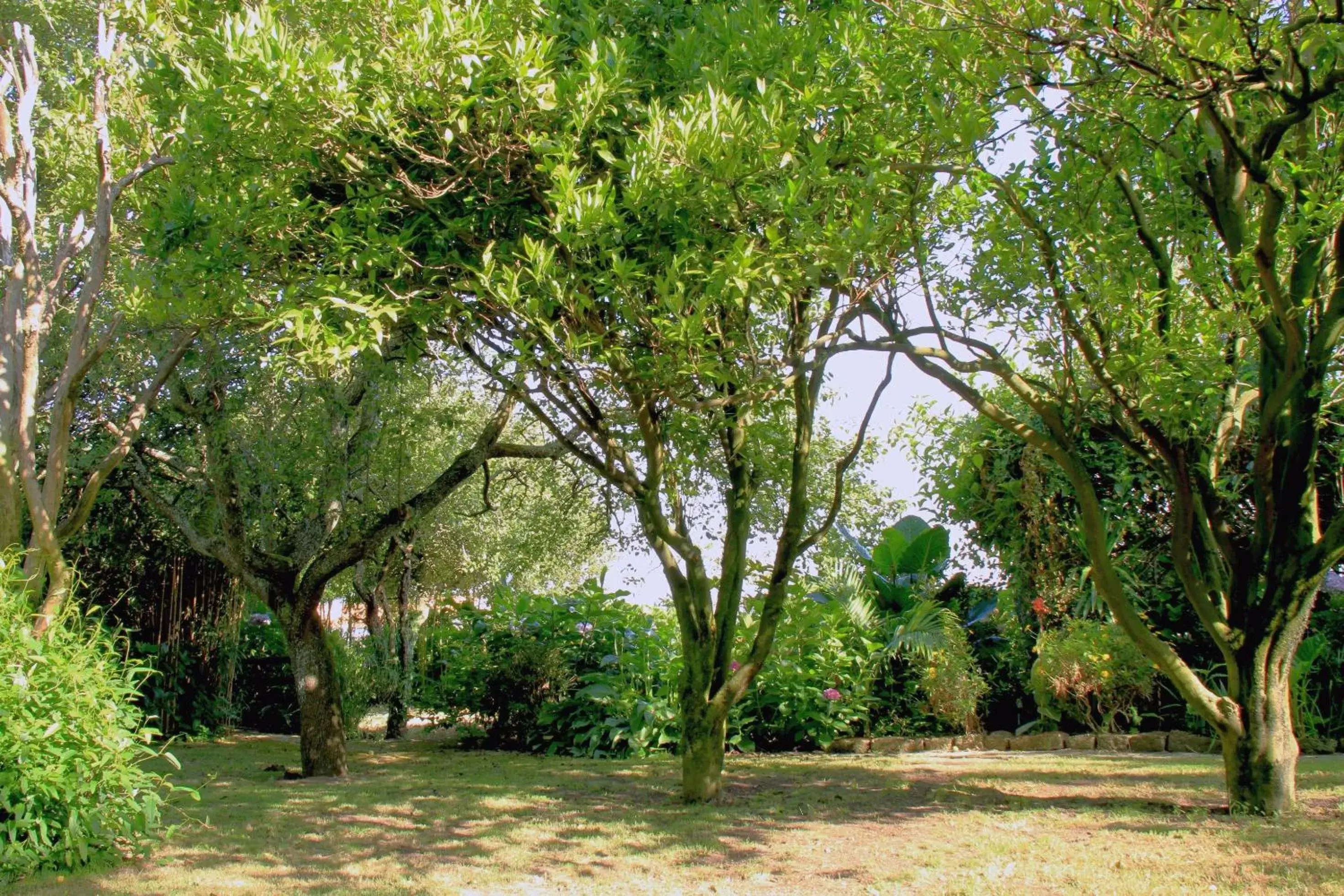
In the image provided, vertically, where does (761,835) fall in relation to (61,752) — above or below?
below

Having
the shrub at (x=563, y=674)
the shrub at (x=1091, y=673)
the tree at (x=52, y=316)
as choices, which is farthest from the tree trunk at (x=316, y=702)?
the shrub at (x=1091, y=673)

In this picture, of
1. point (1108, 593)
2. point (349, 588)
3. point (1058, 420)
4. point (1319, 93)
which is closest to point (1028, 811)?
point (1108, 593)

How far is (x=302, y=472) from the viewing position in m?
9.95

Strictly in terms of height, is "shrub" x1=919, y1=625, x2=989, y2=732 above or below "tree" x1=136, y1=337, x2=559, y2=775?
below

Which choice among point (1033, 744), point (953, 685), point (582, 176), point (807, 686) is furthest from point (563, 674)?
point (582, 176)

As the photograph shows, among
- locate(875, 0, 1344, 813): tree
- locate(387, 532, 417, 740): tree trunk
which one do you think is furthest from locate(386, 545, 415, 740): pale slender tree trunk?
locate(875, 0, 1344, 813): tree

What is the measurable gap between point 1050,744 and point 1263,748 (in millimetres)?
4903

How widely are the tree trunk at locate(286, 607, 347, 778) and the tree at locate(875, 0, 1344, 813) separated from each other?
5.94 m

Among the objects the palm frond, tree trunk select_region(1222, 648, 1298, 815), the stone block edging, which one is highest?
the palm frond

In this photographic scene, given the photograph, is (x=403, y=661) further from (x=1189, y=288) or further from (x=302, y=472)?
(x=1189, y=288)

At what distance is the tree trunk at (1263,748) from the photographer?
6500 mm

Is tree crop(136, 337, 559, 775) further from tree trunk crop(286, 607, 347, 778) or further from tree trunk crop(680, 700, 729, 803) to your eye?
tree trunk crop(680, 700, 729, 803)

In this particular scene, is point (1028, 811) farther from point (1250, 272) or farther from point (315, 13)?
point (315, 13)

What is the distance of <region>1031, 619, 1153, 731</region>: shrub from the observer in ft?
35.9
